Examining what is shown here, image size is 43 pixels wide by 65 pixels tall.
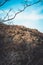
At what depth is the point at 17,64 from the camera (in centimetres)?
1296

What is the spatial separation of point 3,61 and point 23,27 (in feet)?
12.9

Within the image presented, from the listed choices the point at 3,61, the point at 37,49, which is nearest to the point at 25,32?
the point at 37,49

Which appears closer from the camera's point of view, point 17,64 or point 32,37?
point 17,64

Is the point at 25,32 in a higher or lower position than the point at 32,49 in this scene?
higher

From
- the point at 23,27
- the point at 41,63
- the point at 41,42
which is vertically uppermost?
the point at 23,27

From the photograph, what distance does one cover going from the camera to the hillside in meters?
13.2

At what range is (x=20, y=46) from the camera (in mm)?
14281

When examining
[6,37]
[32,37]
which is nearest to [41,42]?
[32,37]

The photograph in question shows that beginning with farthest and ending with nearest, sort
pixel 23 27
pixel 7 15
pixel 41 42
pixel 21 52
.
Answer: pixel 23 27
pixel 41 42
pixel 21 52
pixel 7 15

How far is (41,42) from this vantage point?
14.9 m

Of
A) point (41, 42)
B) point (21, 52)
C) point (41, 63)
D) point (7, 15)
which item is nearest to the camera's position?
point (7, 15)

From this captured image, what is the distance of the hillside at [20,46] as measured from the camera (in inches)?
522

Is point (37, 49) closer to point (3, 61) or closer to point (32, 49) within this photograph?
point (32, 49)

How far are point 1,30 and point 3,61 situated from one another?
9.52 ft
